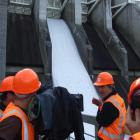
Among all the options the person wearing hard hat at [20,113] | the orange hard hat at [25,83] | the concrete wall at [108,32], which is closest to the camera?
the person wearing hard hat at [20,113]

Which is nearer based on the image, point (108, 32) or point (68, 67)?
point (68, 67)

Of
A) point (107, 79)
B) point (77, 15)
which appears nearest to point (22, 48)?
point (77, 15)

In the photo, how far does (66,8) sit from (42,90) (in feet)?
60.4

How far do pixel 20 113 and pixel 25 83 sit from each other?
257 millimetres

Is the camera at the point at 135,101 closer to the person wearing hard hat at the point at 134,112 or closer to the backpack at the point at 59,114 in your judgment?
the person wearing hard hat at the point at 134,112

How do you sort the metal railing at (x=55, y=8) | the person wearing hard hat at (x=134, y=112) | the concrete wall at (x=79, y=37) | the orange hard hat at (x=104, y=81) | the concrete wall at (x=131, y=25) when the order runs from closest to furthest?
the person wearing hard hat at (x=134, y=112), the orange hard hat at (x=104, y=81), the concrete wall at (x=79, y=37), the concrete wall at (x=131, y=25), the metal railing at (x=55, y=8)

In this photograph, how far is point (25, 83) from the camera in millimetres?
2826

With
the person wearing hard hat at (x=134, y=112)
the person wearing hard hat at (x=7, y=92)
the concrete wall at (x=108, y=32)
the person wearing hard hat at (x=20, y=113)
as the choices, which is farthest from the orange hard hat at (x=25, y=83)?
the concrete wall at (x=108, y=32)

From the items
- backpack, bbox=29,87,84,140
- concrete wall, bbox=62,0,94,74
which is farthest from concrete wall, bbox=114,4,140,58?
backpack, bbox=29,87,84,140

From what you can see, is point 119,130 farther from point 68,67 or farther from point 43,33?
point 43,33

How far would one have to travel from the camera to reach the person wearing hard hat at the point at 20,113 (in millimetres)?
2557

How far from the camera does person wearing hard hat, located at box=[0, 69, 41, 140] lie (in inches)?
101

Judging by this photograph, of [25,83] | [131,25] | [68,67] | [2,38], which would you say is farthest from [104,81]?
[131,25]

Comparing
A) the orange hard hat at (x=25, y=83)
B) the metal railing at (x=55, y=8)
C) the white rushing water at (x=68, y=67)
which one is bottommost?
the white rushing water at (x=68, y=67)
